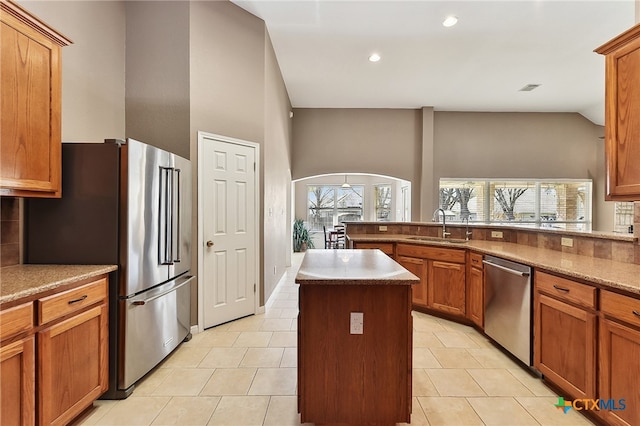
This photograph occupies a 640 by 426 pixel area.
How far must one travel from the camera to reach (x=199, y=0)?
10.8 feet

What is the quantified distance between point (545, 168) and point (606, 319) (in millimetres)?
6522

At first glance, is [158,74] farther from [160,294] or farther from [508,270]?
[508,270]

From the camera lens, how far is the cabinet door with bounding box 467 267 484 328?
3143mm

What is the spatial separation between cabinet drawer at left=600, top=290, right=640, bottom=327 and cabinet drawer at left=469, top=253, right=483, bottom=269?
1320 millimetres

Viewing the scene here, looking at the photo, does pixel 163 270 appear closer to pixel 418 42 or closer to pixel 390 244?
pixel 390 244

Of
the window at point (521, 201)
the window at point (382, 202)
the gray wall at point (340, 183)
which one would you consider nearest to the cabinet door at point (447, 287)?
the window at point (521, 201)

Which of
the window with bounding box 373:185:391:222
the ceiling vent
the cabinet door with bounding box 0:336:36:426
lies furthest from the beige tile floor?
the window with bounding box 373:185:391:222

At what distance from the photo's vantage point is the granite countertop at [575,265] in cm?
178

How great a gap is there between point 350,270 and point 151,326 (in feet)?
5.44

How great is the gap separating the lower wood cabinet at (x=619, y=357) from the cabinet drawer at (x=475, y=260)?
1323 millimetres

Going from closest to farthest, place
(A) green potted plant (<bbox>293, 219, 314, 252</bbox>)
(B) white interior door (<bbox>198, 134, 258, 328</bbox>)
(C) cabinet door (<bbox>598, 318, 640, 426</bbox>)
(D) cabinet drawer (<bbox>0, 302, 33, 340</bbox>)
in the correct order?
1. (D) cabinet drawer (<bbox>0, 302, 33, 340</bbox>)
2. (C) cabinet door (<bbox>598, 318, 640, 426</bbox>)
3. (B) white interior door (<bbox>198, 134, 258, 328</bbox>)
4. (A) green potted plant (<bbox>293, 219, 314, 252</bbox>)

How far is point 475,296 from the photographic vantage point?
10.7 feet

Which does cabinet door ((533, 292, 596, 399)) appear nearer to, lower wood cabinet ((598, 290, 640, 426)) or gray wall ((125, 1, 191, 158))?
lower wood cabinet ((598, 290, 640, 426))

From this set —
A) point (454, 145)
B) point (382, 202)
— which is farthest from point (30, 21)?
point (382, 202)
